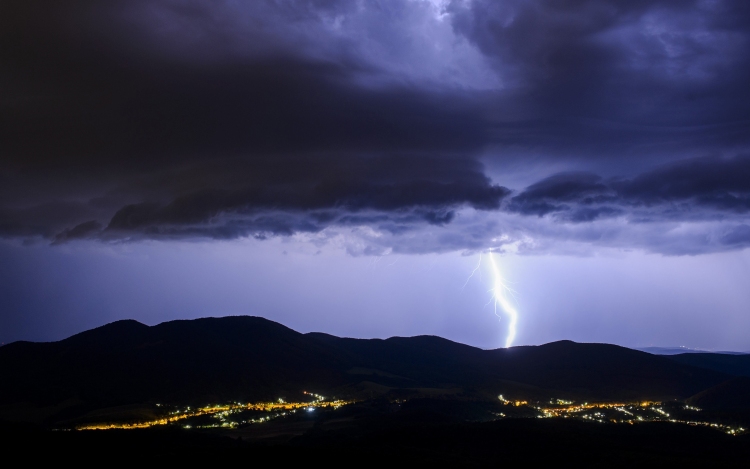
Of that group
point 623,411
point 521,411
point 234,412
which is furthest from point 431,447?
point 623,411

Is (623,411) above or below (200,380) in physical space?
below

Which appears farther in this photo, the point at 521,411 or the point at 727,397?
the point at 727,397

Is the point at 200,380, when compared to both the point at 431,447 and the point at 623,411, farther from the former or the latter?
the point at 623,411

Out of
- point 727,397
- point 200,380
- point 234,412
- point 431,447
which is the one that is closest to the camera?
point 431,447

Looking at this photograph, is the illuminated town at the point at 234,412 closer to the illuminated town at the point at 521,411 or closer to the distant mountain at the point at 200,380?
the illuminated town at the point at 521,411

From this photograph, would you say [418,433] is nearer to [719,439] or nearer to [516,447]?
[516,447]

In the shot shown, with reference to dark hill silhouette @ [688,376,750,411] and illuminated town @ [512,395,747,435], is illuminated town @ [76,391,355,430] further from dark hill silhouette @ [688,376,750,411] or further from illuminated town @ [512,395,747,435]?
dark hill silhouette @ [688,376,750,411]

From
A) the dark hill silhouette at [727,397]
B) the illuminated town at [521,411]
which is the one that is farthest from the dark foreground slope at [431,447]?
the dark hill silhouette at [727,397]

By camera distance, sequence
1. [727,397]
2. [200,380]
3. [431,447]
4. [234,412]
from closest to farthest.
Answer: [431,447]
[234,412]
[727,397]
[200,380]

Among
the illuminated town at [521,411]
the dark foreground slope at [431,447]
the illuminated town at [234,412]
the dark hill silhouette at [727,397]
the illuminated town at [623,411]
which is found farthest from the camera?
the dark hill silhouette at [727,397]
